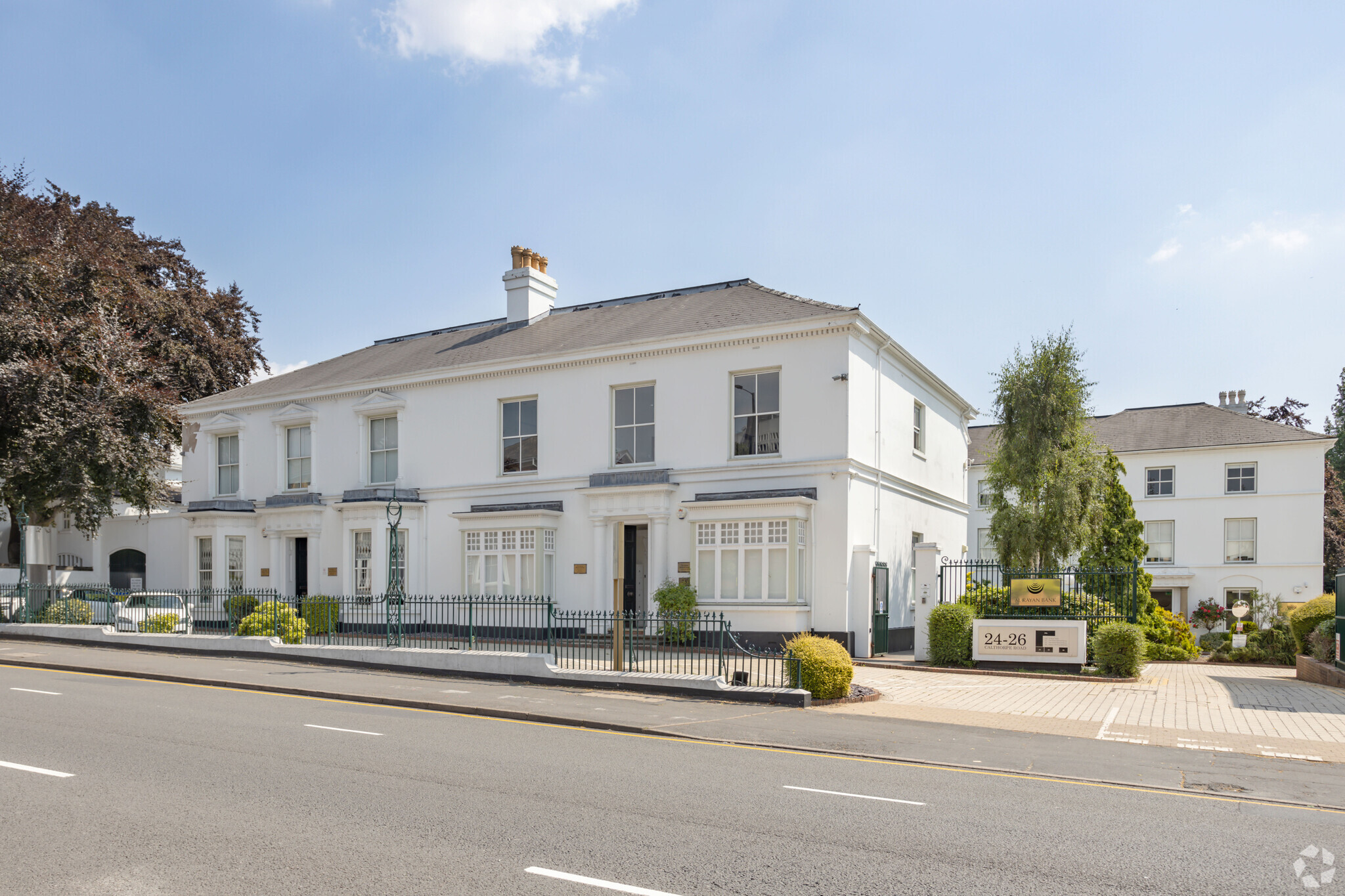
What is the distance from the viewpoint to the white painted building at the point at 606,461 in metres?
22.1

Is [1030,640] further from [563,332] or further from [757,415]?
[563,332]

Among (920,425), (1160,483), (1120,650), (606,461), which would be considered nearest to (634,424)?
(606,461)

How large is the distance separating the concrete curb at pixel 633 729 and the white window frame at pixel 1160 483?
35185 mm

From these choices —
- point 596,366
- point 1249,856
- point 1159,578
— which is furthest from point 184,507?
point 1159,578

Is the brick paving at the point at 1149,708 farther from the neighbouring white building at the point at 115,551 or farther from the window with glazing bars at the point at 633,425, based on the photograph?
the neighbouring white building at the point at 115,551

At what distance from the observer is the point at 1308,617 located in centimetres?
2231

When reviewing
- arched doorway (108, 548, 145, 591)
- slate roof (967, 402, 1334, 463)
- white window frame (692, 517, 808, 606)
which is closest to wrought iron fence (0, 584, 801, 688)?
white window frame (692, 517, 808, 606)

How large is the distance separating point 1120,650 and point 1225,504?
24.7 meters

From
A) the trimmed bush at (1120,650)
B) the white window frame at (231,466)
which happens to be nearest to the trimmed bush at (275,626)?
the white window frame at (231,466)

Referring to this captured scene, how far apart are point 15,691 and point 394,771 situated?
9.32 metres

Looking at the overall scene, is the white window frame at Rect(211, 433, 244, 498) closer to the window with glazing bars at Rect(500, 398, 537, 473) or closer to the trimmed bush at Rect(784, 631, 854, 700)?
the window with glazing bars at Rect(500, 398, 537, 473)

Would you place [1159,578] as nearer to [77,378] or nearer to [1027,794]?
[1027,794]

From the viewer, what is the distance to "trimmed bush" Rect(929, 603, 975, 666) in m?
20.8

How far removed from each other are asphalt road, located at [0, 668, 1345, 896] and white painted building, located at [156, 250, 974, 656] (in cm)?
756
